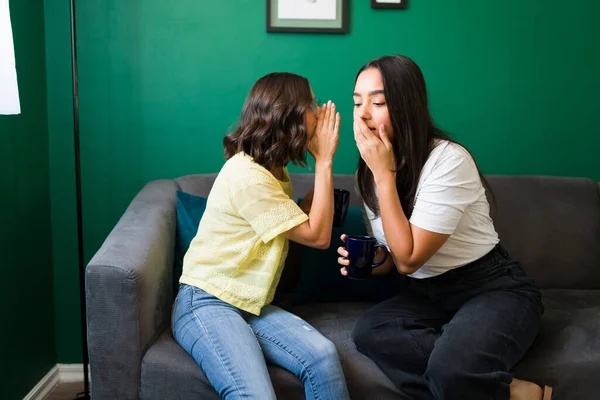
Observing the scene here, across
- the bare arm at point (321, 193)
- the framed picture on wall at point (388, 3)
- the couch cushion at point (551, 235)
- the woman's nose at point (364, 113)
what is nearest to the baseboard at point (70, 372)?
the bare arm at point (321, 193)

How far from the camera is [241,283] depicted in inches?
66.0

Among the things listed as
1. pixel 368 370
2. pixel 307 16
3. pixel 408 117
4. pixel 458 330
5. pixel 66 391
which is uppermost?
pixel 307 16

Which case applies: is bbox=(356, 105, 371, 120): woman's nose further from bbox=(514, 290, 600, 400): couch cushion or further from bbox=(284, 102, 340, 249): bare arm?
bbox=(514, 290, 600, 400): couch cushion

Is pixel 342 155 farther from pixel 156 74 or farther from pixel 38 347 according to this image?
pixel 38 347

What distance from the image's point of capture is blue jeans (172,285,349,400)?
1.48m

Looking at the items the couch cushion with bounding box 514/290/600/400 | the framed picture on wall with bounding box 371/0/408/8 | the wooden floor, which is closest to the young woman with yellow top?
the couch cushion with bounding box 514/290/600/400

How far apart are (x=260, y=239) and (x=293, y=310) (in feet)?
1.26

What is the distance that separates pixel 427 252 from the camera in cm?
164

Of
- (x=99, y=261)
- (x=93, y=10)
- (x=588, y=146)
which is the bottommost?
(x=99, y=261)

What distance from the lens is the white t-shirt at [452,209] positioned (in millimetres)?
1631

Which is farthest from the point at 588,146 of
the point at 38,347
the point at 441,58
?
the point at 38,347

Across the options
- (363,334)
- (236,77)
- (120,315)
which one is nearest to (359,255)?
(363,334)

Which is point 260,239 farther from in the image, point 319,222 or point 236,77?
point 236,77

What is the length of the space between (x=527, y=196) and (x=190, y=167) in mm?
1211
